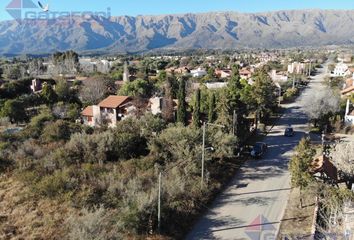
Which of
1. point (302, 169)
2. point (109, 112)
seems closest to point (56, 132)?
point (109, 112)

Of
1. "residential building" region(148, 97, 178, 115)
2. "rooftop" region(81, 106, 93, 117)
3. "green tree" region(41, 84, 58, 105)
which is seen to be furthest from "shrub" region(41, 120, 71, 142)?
"green tree" region(41, 84, 58, 105)

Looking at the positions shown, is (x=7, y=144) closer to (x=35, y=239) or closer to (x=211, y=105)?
(x=35, y=239)

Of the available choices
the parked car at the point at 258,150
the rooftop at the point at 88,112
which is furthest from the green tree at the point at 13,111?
the parked car at the point at 258,150

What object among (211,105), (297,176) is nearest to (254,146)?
(211,105)

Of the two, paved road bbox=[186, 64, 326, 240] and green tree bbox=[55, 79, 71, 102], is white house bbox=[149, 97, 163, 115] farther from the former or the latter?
green tree bbox=[55, 79, 71, 102]

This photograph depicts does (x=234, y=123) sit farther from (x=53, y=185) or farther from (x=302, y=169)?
(x=53, y=185)

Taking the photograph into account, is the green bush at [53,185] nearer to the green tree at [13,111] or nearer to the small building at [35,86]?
the green tree at [13,111]
